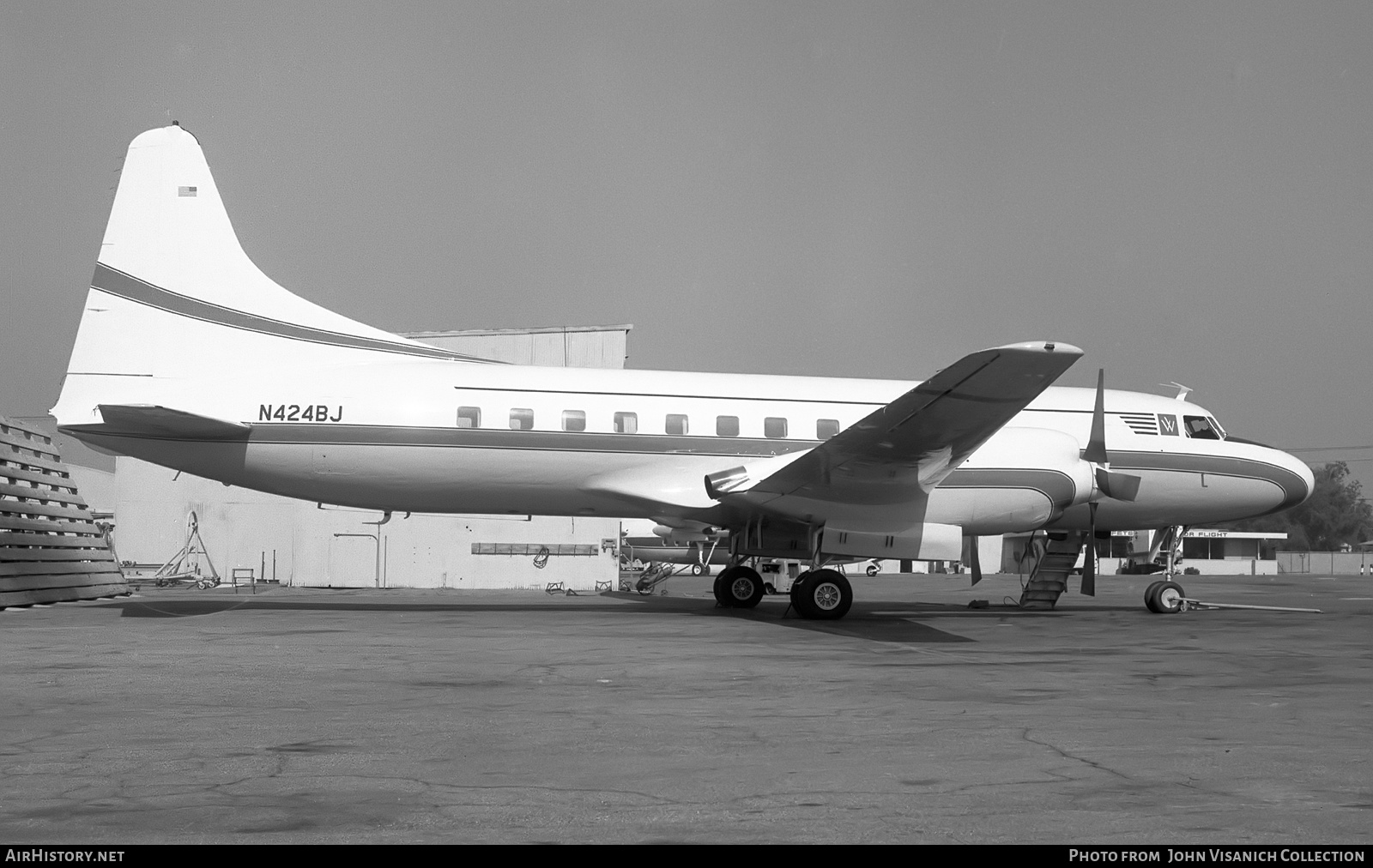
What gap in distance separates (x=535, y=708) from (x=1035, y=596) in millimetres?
15741

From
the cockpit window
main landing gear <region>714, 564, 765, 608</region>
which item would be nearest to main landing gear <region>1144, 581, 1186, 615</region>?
the cockpit window

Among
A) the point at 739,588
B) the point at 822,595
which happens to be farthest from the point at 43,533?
the point at 822,595

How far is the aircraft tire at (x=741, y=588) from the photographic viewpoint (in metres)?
21.7

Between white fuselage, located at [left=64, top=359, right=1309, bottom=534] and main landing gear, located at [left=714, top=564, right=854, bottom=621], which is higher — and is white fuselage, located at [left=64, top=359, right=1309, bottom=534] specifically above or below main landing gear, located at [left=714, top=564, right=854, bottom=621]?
above

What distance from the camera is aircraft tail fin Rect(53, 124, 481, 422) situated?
58.9 ft

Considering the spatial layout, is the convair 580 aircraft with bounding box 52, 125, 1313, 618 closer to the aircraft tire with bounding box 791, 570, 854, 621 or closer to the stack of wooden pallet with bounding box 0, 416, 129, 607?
the aircraft tire with bounding box 791, 570, 854, 621

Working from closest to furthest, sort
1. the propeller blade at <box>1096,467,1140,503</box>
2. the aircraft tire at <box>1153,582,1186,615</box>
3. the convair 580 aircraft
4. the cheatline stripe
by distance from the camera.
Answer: the convair 580 aircraft → the cheatline stripe → the propeller blade at <box>1096,467,1140,503</box> → the aircraft tire at <box>1153,582,1186,615</box>

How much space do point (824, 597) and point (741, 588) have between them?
432cm

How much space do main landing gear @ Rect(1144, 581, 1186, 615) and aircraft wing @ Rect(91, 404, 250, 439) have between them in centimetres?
1579

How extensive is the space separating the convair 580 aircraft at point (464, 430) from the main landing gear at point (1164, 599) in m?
1.86

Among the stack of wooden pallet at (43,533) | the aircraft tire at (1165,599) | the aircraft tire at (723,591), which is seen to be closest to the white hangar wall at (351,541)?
the stack of wooden pallet at (43,533)

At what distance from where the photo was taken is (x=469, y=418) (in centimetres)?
1825

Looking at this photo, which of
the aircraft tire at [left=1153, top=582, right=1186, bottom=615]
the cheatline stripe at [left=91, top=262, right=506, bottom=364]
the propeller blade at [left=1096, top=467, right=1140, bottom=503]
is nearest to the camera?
the cheatline stripe at [left=91, top=262, right=506, bottom=364]

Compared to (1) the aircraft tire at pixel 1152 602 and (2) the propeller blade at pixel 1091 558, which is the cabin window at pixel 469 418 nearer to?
(2) the propeller blade at pixel 1091 558
